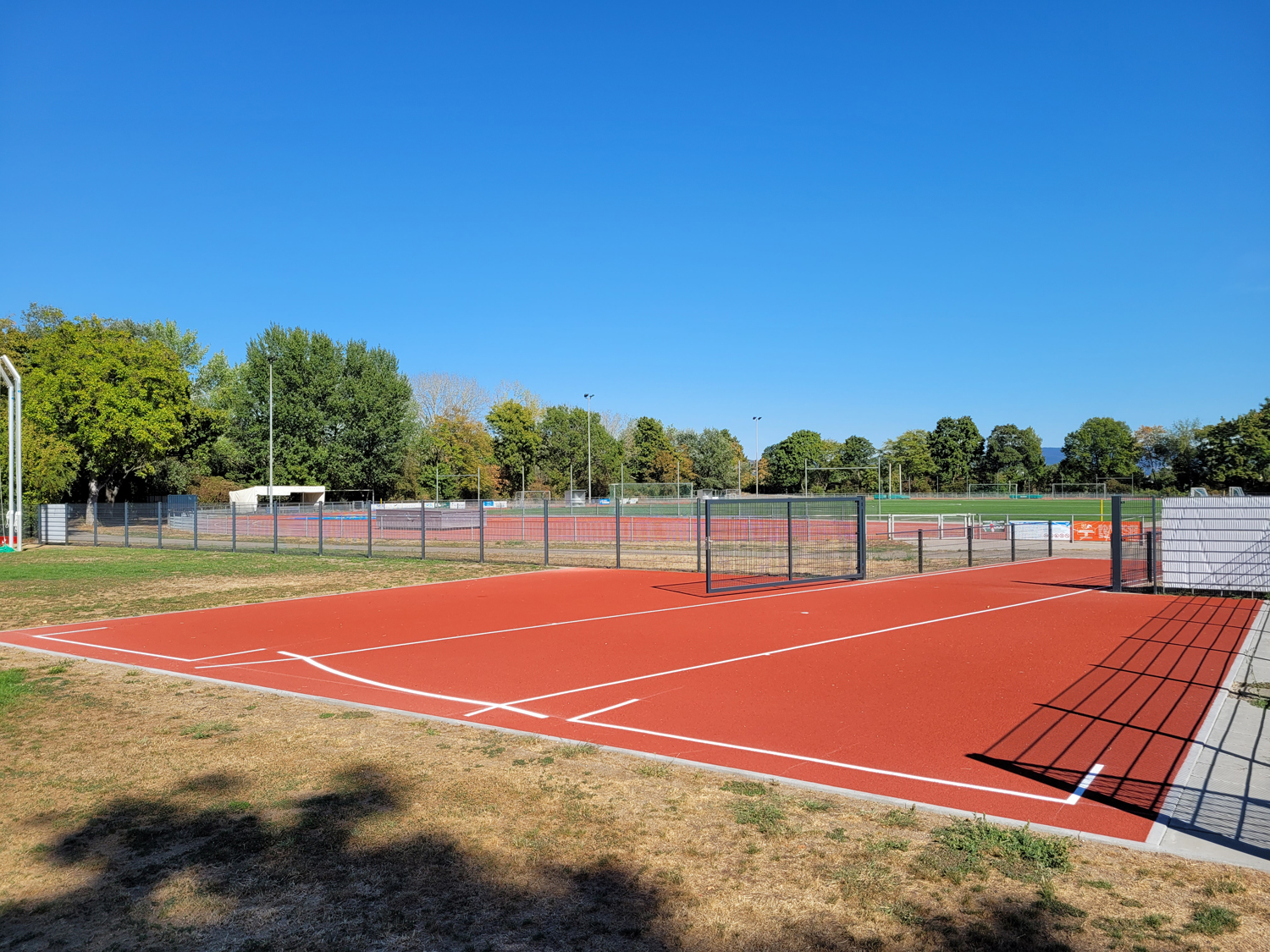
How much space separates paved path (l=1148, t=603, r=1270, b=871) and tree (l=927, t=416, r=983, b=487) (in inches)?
4833

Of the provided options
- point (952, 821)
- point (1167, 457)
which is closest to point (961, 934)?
point (952, 821)

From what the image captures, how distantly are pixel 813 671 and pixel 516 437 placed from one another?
288ft

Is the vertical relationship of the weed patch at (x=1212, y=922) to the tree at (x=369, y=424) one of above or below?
below

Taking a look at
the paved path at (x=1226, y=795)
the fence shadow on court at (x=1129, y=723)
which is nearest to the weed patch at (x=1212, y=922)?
the paved path at (x=1226, y=795)

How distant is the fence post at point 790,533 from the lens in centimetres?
2020

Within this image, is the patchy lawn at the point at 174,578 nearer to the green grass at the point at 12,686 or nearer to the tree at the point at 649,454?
the green grass at the point at 12,686

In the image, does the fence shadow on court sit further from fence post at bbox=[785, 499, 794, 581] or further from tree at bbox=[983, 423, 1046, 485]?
tree at bbox=[983, 423, 1046, 485]

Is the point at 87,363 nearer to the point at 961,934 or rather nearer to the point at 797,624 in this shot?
the point at 797,624

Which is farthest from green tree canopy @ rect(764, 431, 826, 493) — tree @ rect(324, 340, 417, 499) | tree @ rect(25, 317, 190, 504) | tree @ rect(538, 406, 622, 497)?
tree @ rect(25, 317, 190, 504)

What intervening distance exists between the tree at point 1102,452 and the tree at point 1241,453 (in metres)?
15.9

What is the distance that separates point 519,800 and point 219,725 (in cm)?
377

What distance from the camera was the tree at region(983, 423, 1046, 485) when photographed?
121m

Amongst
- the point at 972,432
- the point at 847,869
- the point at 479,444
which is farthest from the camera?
the point at 972,432

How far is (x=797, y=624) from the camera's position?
13844 mm
